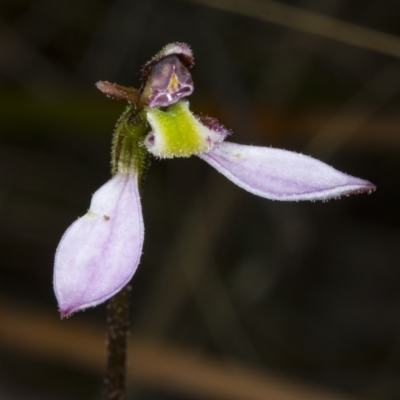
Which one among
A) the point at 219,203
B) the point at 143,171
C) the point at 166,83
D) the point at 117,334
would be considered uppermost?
the point at 219,203

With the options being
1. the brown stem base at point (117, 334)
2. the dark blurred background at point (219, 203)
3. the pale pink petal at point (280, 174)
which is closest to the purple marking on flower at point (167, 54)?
the pale pink petal at point (280, 174)

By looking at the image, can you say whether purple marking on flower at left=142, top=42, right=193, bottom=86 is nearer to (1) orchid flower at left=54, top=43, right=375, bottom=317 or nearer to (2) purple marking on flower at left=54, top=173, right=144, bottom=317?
(1) orchid flower at left=54, top=43, right=375, bottom=317

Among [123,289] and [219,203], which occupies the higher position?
[219,203]

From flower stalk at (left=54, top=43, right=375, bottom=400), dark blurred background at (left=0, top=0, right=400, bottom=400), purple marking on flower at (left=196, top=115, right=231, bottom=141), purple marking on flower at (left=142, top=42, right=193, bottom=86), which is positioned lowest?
flower stalk at (left=54, top=43, right=375, bottom=400)

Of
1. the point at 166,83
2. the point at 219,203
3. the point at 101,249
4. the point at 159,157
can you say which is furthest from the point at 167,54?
the point at 219,203

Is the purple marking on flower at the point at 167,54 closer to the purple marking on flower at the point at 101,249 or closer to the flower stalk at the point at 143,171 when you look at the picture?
the flower stalk at the point at 143,171

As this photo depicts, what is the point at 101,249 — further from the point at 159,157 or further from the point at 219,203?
the point at 219,203

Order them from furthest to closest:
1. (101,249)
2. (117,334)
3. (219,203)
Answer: (219,203) < (117,334) < (101,249)

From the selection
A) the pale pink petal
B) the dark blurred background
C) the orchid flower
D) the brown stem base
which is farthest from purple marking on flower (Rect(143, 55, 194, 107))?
the dark blurred background
